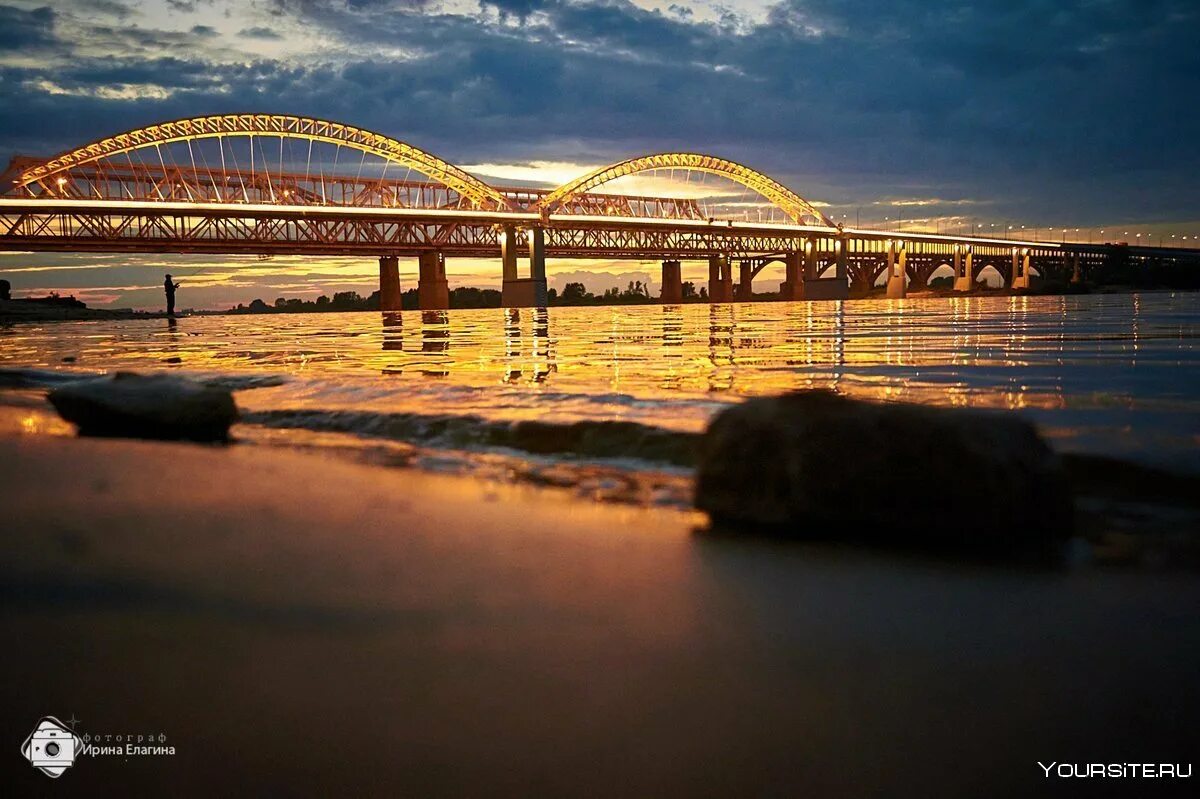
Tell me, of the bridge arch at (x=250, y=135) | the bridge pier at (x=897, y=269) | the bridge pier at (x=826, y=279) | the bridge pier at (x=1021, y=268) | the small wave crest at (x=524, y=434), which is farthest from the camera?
the bridge pier at (x=1021, y=268)

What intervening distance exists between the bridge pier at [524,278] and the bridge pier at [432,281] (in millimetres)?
7610

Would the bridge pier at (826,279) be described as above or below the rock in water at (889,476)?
above

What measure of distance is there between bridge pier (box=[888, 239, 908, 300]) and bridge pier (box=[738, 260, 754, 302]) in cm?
2071

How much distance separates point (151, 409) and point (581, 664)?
15.6ft

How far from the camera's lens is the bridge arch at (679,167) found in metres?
99.2

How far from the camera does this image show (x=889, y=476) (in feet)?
8.83

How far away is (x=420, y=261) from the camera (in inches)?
3642

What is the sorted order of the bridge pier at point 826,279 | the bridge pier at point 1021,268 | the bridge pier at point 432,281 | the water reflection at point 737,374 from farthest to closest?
the bridge pier at point 1021,268 < the bridge pier at point 826,279 < the bridge pier at point 432,281 < the water reflection at point 737,374

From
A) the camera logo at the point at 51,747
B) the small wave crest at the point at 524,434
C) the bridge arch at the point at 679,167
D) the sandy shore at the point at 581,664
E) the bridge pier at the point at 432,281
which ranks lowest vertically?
the camera logo at the point at 51,747

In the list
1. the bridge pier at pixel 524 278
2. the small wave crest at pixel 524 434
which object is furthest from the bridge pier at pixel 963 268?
the small wave crest at pixel 524 434

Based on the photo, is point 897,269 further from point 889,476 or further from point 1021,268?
point 889,476

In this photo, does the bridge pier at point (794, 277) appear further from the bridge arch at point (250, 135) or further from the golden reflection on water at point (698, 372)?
the golden reflection on water at point (698, 372)

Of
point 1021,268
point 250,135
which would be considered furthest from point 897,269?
point 250,135

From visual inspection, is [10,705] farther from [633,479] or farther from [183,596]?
[633,479]
